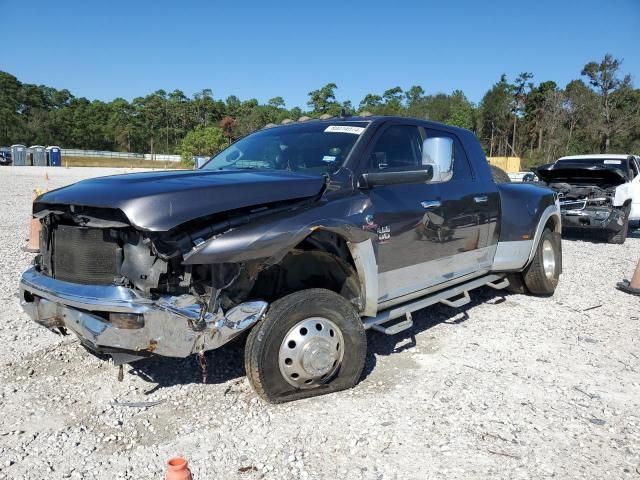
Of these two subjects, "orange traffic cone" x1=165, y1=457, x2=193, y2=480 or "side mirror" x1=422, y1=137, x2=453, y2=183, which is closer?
"orange traffic cone" x1=165, y1=457, x2=193, y2=480

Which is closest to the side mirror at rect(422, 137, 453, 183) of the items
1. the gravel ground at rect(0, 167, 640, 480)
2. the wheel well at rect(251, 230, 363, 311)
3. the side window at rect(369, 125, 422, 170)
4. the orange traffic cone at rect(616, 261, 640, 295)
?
the side window at rect(369, 125, 422, 170)

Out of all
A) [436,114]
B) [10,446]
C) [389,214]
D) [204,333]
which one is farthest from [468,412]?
[436,114]

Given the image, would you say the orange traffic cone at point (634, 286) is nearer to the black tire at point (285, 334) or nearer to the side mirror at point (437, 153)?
the side mirror at point (437, 153)

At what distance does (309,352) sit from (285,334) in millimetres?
199

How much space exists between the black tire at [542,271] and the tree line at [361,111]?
8.76 ft

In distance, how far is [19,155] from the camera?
52.9 meters

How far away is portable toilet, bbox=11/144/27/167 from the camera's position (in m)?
52.3

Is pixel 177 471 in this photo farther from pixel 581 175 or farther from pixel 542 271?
pixel 581 175

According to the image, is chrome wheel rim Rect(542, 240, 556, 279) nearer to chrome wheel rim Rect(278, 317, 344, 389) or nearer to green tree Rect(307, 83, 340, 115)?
chrome wheel rim Rect(278, 317, 344, 389)

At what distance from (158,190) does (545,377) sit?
306 cm

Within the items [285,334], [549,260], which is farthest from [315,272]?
[549,260]

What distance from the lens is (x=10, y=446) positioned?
2.86m

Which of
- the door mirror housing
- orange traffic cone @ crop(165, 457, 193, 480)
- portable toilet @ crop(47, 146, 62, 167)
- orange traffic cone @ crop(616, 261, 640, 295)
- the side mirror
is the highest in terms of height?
portable toilet @ crop(47, 146, 62, 167)

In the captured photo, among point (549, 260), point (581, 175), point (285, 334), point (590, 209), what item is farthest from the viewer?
point (581, 175)
